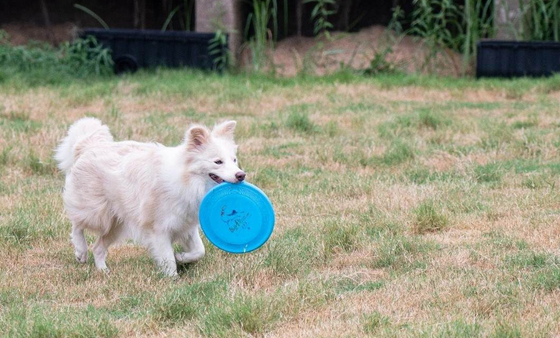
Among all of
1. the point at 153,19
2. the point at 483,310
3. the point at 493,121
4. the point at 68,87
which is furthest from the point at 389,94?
the point at 483,310

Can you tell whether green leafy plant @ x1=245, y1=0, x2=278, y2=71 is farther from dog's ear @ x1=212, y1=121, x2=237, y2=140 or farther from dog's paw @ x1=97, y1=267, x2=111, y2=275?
dog's paw @ x1=97, y1=267, x2=111, y2=275

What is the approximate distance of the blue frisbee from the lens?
553cm

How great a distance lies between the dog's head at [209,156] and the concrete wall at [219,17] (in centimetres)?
932

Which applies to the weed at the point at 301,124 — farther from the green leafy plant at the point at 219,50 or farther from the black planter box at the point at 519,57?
the black planter box at the point at 519,57

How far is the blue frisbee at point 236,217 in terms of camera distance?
5.53m

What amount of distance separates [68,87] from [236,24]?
335 centimetres

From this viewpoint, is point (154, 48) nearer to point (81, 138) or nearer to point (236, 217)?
point (81, 138)

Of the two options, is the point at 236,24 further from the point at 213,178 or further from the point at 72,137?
the point at 213,178

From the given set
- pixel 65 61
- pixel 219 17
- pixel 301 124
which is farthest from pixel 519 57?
pixel 65 61

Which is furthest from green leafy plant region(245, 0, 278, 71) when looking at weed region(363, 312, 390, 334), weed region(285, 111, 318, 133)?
weed region(363, 312, 390, 334)

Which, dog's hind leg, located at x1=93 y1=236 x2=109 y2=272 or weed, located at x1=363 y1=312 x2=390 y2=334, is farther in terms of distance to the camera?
dog's hind leg, located at x1=93 y1=236 x2=109 y2=272

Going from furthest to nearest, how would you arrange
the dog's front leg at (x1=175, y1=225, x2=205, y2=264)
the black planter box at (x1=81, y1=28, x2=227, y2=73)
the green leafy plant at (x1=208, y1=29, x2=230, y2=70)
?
1. the green leafy plant at (x1=208, y1=29, x2=230, y2=70)
2. the black planter box at (x1=81, y1=28, x2=227, y2=73)
3. the dog's front leg at (x1=175, y1=225, x2=205, y2=264)

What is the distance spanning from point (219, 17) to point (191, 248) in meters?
9.33

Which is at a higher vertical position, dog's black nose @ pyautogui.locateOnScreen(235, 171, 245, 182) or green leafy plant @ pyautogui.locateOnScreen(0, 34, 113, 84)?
green leafy plant @ pyautogui.locateOnScreen(0, 34, 113, 84)
